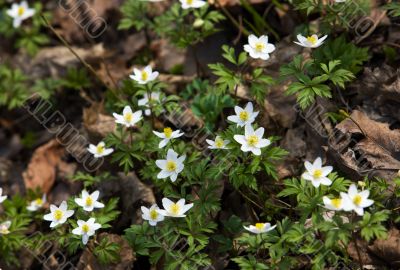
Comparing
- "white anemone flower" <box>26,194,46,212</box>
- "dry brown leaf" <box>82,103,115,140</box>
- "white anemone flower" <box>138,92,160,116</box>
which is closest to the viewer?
"white anemone flower" <box>138,92,160,116</box>

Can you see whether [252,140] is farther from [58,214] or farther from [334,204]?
[58,214]

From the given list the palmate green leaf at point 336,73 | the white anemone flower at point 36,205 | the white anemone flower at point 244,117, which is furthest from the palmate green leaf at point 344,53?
the white anemone flower at point 36,205

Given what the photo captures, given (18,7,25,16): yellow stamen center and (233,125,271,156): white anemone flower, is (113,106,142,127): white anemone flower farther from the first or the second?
(18,7,25,16): yellow stamen center

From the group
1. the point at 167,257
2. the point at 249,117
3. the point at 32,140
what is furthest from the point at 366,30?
the point at 32,140

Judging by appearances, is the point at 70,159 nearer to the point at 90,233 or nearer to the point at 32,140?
the point at 32,140

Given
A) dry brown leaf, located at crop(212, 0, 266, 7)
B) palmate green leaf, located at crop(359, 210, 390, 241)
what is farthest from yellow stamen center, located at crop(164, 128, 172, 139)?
dry brown leaf, located at crop(212, 0, 266, 7)
